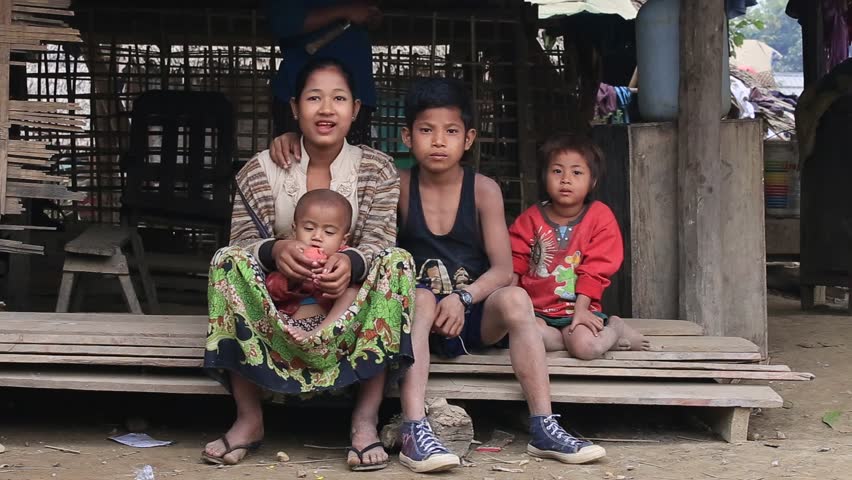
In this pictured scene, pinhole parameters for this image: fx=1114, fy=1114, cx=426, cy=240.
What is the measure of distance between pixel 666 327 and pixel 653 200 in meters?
0.55

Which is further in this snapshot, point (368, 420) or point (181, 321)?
point (181, 321)

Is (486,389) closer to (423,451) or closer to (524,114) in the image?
(423,451)

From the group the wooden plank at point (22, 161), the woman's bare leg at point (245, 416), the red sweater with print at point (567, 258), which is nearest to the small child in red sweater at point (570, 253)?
the red sweater with print at point (567, 258)

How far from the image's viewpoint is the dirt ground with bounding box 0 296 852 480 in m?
3.45

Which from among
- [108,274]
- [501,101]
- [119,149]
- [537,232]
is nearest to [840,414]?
[537,232]

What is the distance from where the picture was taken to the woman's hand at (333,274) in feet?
11.3

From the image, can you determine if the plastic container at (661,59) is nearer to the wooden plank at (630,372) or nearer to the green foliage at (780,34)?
the wooden plank at (630,372)

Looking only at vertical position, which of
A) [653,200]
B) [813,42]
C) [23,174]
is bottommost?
[653,200]

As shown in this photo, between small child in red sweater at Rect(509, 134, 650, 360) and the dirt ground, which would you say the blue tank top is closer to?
small child in red sweater at Rect(509, 134, 650, 360)

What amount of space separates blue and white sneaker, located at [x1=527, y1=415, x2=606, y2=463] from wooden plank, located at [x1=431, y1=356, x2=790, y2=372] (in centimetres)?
31

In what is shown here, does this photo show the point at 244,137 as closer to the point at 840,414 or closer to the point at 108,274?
the point at 108,274

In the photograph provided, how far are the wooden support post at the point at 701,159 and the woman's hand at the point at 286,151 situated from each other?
5.15ft

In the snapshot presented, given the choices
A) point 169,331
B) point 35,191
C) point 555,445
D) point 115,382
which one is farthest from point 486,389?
point 35,191

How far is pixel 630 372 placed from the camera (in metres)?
3.91
